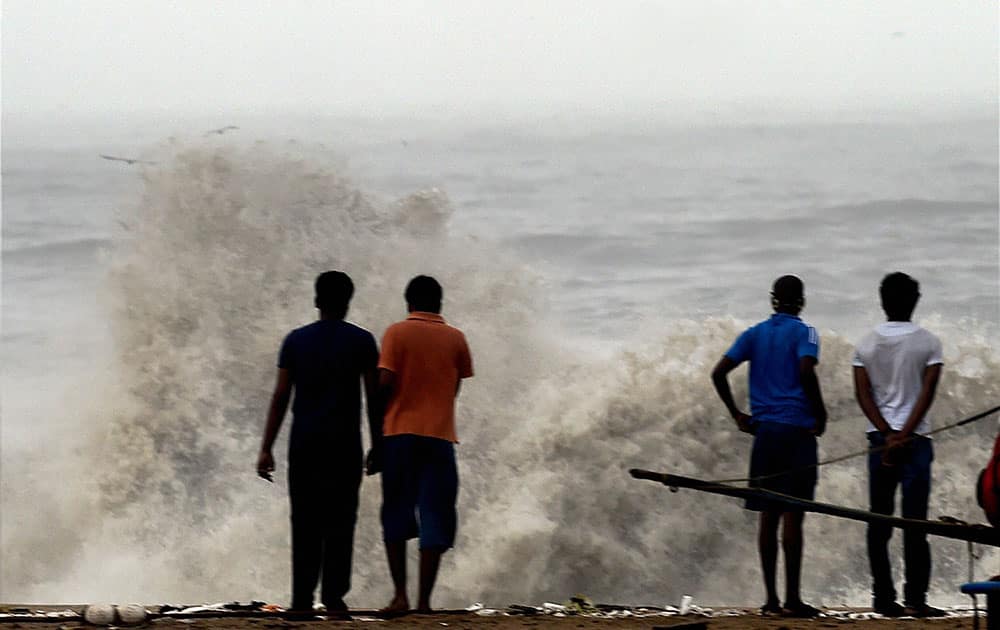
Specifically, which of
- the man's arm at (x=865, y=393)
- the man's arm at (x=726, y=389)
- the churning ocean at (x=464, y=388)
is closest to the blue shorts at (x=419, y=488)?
the man's arm at (x=726, y=389)

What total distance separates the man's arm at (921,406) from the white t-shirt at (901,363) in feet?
0.11

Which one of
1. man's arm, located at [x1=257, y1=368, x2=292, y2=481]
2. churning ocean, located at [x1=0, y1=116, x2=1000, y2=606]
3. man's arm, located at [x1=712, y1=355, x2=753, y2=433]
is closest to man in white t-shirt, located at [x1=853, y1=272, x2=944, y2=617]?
man's arm, located at [x1=712, y1=355, x2=753, y2=433]

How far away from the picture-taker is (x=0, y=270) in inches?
961

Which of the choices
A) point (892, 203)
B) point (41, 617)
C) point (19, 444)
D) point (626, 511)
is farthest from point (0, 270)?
point (41, 617)

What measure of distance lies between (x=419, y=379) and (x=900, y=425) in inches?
72.9

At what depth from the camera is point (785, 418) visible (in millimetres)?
6594

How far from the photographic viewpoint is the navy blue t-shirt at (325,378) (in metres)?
6.34

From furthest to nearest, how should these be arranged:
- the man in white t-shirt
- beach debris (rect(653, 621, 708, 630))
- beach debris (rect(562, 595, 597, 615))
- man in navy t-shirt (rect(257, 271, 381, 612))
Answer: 1. beach debris (rect(562, 595, 597, 615))
2. the man in white t-shirt
3. man in navy t-shirt (rect(257, 271, 381, 612))
4. beach debris (rect(653, 621, 708, 630))

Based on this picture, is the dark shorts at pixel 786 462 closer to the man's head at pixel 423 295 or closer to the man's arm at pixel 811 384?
the man's arm at pixel 811 384

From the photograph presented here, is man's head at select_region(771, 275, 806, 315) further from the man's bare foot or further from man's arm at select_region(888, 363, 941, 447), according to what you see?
the man's bare foot

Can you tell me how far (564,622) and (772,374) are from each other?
1.26 m

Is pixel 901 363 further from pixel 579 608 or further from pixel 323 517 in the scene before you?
pixel 323 517

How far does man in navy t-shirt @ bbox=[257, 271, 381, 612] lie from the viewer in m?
6.34

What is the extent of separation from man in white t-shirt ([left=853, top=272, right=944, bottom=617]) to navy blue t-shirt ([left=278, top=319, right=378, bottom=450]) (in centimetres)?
195
